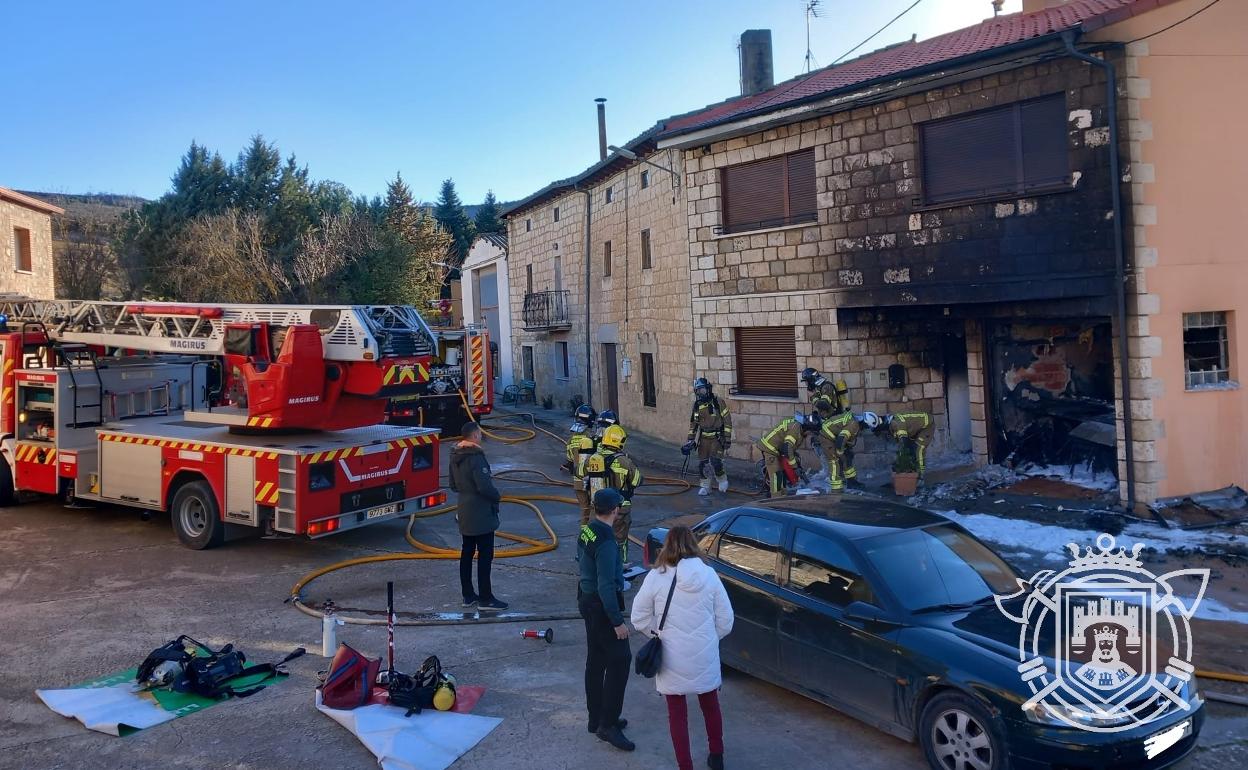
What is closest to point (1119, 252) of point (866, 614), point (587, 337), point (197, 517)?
point (866, 614)

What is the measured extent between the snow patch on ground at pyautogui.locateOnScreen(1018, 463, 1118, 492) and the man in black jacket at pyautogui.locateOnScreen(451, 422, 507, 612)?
28.2 ft

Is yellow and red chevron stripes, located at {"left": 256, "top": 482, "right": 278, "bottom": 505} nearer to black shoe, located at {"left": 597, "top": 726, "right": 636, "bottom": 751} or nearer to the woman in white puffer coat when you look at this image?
black shoe, located at {"left": 597, "top": 726, "right": 636, "bottom": 751}

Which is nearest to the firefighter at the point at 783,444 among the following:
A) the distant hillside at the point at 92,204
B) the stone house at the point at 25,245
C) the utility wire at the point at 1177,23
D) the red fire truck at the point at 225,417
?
the red fire truck at the point at 225,417

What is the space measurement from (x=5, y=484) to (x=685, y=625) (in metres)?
12.5

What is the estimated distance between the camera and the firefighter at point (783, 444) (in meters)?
12.7

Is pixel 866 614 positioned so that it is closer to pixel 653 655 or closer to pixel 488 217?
pixel 653 655

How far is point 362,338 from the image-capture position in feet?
32.4

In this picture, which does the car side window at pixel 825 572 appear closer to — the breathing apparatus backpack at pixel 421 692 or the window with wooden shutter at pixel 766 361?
the breathing apparatus backpack at pixel 421 692

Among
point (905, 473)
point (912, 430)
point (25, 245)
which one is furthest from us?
point (25, 245)

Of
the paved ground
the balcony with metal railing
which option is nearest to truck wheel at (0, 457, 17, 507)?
the paved ground

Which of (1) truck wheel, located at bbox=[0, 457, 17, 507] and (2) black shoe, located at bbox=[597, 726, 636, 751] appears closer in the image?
(2) black shoe, located at bbox=[597, 726, 636, 751]

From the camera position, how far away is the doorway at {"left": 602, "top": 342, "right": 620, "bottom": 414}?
23.5m

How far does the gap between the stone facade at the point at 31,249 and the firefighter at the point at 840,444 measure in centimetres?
2492

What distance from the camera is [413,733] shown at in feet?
18.4
